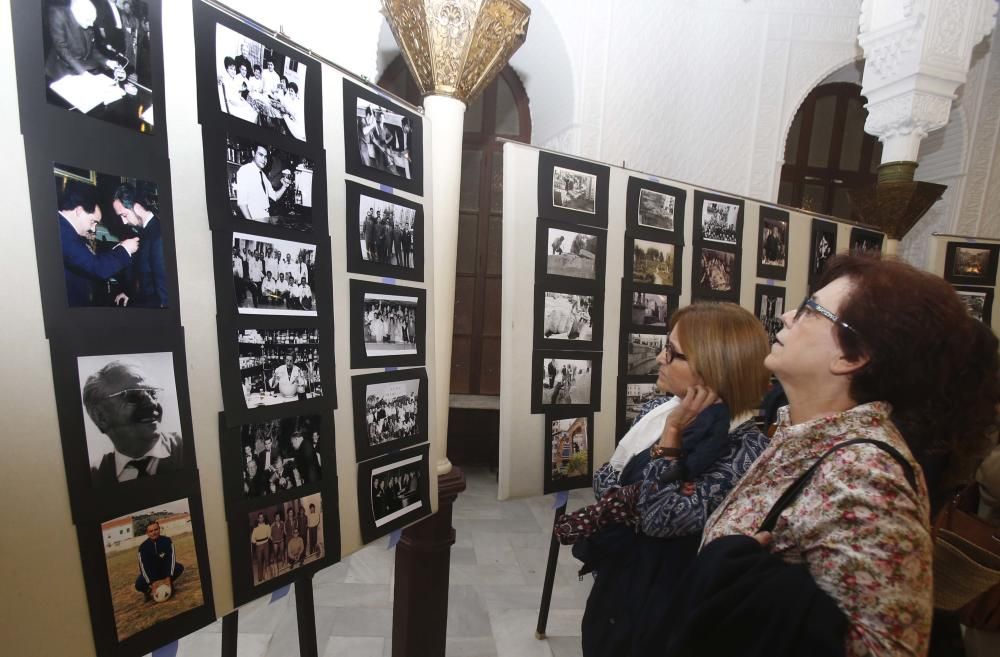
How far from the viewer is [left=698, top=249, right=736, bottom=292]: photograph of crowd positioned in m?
2.38

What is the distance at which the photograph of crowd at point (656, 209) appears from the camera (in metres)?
2.15

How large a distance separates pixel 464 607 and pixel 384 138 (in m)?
2.45

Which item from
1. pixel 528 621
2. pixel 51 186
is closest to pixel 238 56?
pixel 51 186

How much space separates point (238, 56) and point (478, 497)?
380 centimetres

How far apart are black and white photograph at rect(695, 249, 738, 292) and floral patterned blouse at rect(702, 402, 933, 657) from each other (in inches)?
59.3

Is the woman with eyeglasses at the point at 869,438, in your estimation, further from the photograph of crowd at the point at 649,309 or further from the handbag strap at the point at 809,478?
the photograph of crowd at the point at 649,309

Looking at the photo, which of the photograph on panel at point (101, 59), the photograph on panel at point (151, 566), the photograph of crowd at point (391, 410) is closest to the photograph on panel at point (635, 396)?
the photograph of crowd at point (391, 410)

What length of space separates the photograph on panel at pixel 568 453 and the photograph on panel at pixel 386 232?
93 centimetres

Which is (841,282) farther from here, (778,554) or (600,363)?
(600,363)

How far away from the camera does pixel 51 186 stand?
0.78 meters

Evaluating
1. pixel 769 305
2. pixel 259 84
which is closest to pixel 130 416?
pixel 259 84

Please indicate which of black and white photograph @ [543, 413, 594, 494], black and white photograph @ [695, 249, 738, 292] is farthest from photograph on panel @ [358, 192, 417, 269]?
black and white photograph @ [695, 249, 738, 292]

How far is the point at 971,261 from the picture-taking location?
11.3ft

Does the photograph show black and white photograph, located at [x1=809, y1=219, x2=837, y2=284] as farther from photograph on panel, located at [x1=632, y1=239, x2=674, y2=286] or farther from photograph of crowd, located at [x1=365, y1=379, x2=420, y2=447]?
photograph of crowd, located at [x1=365, y1=379, x2=420, y2=447]
